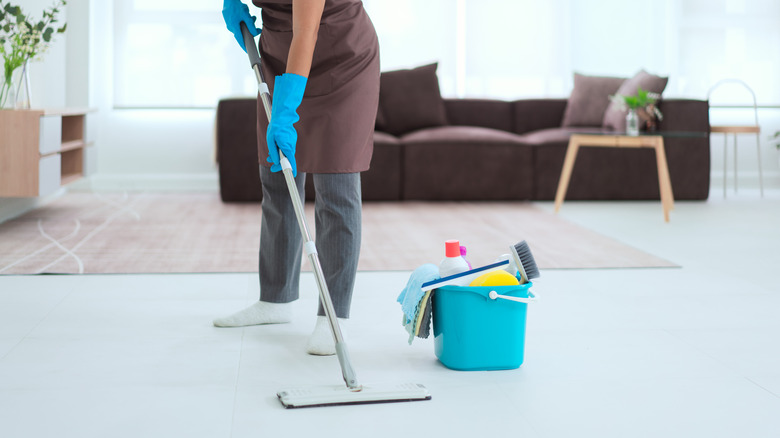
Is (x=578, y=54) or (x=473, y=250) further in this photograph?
(x=578, y=54)

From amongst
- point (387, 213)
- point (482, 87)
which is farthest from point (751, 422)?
point (482, 87)

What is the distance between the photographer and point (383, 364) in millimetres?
1774

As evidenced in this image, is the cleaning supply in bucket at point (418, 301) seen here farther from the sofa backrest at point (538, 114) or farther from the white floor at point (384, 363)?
the sofa backrest at point (538, 114)

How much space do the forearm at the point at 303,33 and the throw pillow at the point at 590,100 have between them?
385 centimetres

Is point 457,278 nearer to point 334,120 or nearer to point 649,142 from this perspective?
point 334,120

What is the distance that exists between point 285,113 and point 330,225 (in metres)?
0.30

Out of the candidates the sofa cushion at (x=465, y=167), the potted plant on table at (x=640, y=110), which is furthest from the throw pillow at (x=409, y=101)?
the potted plant on table at (x=640, y=110)

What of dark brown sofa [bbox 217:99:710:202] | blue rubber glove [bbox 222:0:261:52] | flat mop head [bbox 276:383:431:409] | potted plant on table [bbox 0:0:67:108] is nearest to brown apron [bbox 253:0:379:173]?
blue rubber glove [bbox 222:0:261:52]

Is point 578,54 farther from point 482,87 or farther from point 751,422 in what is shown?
point 751,422

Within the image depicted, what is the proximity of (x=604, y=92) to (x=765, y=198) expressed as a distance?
117 centimetres

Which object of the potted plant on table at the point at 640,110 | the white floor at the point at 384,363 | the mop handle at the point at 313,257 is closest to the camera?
the white floor at the point at 384,363

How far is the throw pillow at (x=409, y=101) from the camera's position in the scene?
523 centimetres

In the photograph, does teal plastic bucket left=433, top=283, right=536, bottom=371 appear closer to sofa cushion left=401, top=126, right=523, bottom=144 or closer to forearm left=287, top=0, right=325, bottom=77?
forearm left=287, top=0, right=325, bottom=77

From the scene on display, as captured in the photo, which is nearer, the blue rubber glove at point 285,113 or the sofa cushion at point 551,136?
the blue rubber glove at point 285,113
